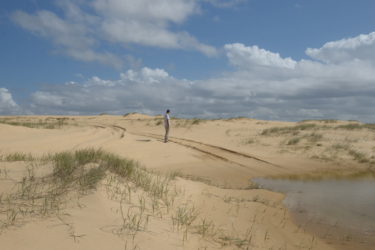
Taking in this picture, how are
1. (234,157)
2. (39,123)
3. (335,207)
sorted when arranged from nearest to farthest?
(335,207), (234,157), (39,123)

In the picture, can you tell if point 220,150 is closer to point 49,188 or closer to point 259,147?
point 259,147

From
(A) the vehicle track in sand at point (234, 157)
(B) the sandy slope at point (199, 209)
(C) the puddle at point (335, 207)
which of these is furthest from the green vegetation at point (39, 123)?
(C) the puddle at point (335, 207)

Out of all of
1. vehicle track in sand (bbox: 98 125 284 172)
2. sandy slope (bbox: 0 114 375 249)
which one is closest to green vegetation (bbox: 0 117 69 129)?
sandy slope (bbox: 0 114 375 249)

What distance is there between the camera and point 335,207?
6141 millimetres

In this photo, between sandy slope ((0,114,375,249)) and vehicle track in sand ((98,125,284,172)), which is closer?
sandy slope ((0,114,375,249))

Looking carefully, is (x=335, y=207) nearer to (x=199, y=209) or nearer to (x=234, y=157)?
(x=199, y=209)

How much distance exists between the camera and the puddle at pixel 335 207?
4.71 metres

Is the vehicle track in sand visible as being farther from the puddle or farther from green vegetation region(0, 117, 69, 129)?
green vegetation region(0, 117, 69, 129)

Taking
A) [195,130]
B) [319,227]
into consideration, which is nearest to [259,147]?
[195,130]

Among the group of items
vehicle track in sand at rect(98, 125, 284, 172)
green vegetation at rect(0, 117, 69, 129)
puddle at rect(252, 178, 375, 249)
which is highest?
green vegetation at rect(0, 117, 69, 129)

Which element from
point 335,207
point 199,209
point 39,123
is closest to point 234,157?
point 335,207

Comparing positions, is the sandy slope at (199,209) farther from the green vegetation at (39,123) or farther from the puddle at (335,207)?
the green vegetation at (39,123)

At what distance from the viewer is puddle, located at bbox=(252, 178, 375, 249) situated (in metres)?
4.71

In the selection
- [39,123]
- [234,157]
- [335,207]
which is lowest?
[335,207]
